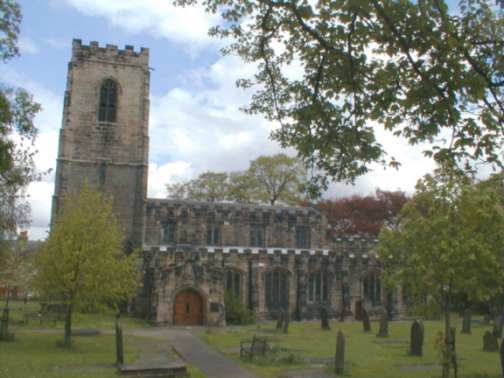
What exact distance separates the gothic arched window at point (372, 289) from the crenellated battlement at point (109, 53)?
22.4m

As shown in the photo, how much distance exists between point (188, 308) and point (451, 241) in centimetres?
1765

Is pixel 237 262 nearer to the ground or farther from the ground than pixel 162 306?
farther from the ground

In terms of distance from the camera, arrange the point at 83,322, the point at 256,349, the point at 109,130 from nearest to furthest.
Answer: the point at 256,349 < the point at 83,322 < the point at 109,130

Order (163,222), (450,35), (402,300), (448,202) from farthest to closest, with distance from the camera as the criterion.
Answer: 1. (163,222)
2. (402,300)
3. (448,202)
4. (450,35)

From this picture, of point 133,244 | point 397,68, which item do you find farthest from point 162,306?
point 397,68

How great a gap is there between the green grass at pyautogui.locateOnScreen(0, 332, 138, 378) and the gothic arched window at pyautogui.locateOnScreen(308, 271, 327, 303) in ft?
48.0

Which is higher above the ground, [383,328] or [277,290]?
[277,290]

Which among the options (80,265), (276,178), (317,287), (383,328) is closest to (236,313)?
(317,287)

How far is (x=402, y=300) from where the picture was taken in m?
33.9

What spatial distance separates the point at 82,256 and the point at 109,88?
72.2 feet

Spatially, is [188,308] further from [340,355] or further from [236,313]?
[340,355]

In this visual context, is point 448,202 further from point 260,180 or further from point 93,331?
point 260,180

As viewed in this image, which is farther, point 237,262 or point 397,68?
point 237,262

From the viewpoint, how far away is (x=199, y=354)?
57.4 feet
